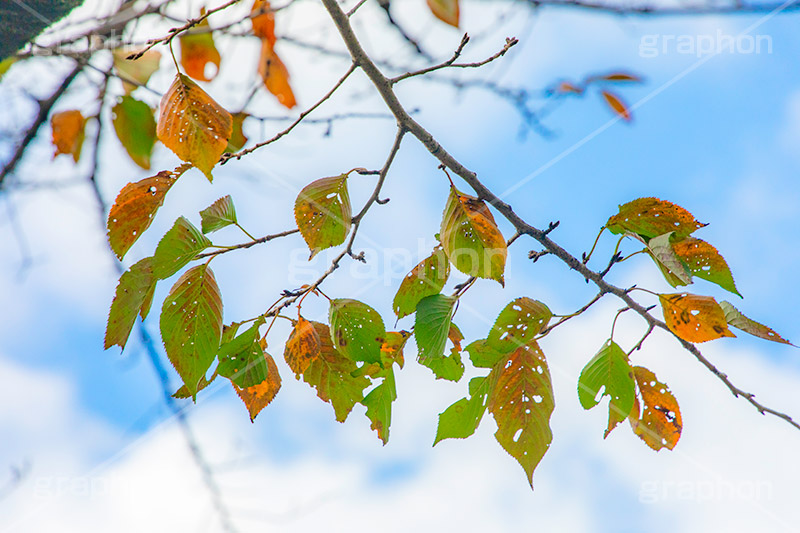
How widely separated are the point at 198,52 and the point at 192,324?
724 mm

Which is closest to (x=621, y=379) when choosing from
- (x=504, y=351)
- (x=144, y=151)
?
(x=504, y=351)

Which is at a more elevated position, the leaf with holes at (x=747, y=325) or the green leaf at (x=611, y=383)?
the leaf with holes at (x=747, y=325)

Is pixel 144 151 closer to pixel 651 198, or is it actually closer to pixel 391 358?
pixel 391 358

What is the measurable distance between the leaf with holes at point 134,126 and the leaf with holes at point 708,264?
100cm

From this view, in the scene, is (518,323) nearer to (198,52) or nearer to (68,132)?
(198,52)

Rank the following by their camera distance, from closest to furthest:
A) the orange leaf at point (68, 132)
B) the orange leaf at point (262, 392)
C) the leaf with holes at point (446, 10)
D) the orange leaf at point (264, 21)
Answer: the orange leaf at point (262, 392), the leaf with holes at point (446, 10), the orange leaf at point (264, 21), the orange leaf at point (68, 132)

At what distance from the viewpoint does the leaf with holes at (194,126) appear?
22.5 inches

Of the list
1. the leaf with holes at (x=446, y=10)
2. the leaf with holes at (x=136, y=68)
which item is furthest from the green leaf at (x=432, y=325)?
the leaf with holes at (x=136, y=68)

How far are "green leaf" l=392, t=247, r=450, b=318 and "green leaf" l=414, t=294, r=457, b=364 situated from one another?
0.06 m

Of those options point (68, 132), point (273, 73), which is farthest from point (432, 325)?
point (68, 132)

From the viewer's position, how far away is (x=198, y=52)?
108 centimetres

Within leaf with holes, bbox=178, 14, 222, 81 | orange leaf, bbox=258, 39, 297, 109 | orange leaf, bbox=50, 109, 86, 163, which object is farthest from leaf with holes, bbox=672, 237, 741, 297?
orange leaf, bbox=50, 109, 86, 163

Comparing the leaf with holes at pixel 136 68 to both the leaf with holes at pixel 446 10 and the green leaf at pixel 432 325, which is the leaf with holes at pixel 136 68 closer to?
the leaf with holes at pixel 446 10

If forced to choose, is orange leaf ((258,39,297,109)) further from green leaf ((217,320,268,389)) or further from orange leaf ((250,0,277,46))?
green leaf ((217,320,268,389))
